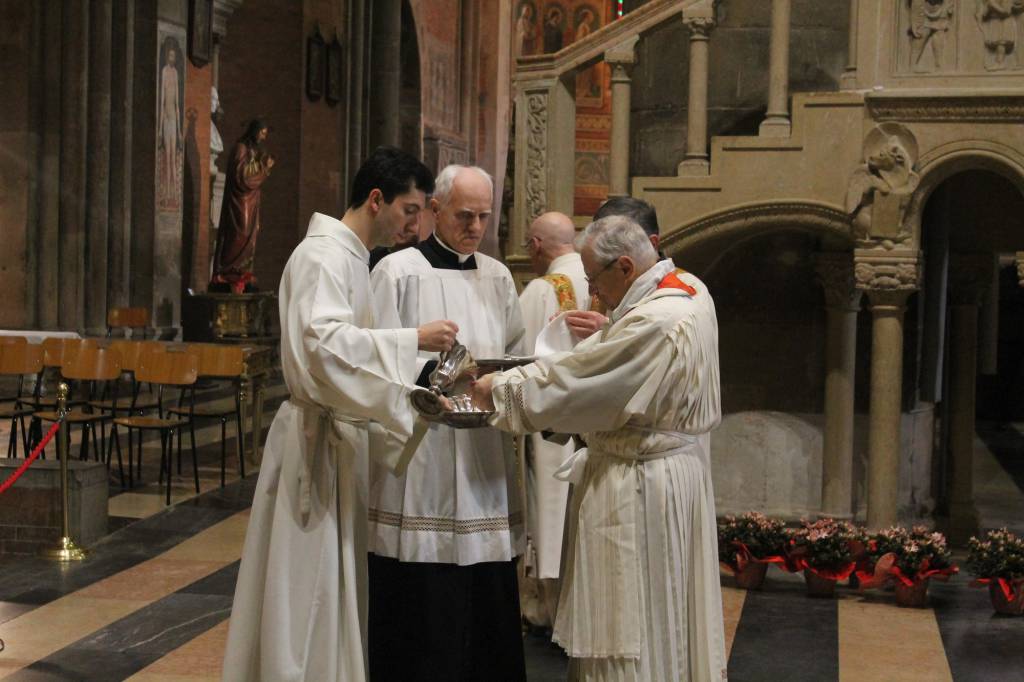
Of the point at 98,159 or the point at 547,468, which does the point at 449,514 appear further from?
the point at 98,159

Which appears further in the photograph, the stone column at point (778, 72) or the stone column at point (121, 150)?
the stone column at point (121, 150)

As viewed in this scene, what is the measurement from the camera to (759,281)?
9500 millimetres

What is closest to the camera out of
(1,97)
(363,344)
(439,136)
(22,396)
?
(363,344)

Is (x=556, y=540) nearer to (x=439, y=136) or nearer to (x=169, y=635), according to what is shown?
(x=169, y=635)

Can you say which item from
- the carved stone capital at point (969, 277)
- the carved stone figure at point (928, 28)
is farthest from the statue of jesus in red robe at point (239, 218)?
the carved stone figure at point (928, 28)

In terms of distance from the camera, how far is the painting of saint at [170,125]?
14.8 metres

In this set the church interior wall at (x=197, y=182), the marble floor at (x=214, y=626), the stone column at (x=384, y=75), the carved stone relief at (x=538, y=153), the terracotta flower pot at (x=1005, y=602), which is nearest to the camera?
the marble floor at (x=214, y=626)

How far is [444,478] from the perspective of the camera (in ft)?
13.7

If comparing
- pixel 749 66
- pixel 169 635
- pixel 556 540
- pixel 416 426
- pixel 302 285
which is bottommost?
pixel 169 635

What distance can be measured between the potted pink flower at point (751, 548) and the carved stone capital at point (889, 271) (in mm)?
1697

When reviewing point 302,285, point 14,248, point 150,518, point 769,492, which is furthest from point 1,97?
point 302,285

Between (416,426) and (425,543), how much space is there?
1.16ft

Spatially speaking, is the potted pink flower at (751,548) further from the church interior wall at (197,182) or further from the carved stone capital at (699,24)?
the church interior wall at (197,182)

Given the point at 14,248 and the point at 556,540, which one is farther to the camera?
the point at 14,248
